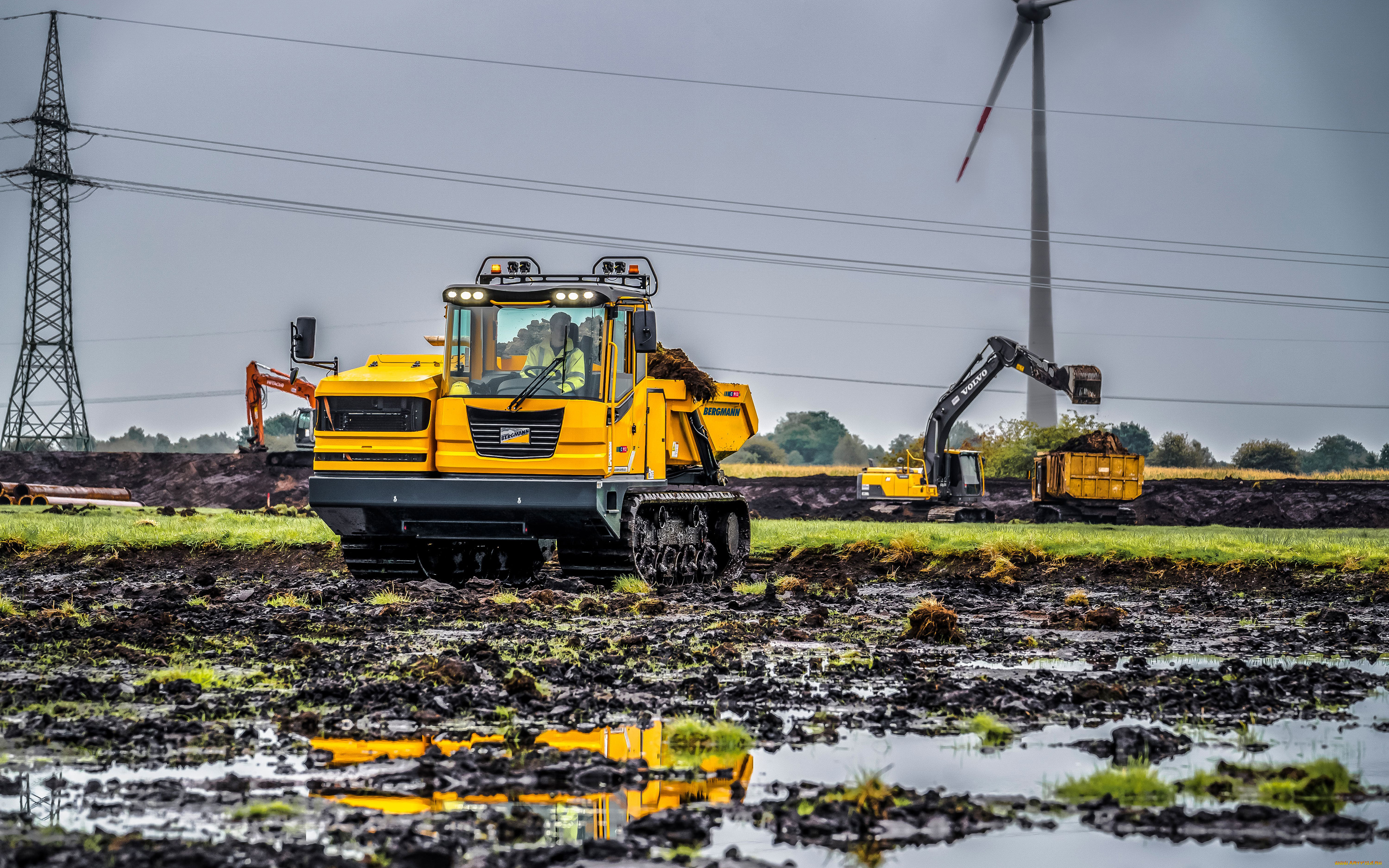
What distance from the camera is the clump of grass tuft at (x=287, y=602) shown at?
15945 mm

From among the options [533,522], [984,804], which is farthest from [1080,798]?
[533,522]

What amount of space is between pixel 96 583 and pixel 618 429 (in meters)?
9.08

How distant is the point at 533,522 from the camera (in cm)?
1650

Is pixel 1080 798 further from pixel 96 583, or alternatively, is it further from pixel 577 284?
pixel 96 583

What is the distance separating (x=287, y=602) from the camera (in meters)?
16.2

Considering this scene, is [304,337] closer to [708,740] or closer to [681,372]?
[681,372]

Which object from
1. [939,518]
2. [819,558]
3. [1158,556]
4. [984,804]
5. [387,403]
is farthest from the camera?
[939,518]

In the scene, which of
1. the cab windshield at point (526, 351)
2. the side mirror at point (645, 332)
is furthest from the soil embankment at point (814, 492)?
the cab windshield at point (526, 351)

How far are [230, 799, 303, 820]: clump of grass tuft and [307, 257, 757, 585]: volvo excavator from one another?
1007 cm

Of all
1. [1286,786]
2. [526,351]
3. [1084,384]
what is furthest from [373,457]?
[1084,384]

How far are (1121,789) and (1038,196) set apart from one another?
72.5 m

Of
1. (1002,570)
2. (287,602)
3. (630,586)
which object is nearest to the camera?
(287,602)

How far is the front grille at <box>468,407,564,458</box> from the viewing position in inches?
646

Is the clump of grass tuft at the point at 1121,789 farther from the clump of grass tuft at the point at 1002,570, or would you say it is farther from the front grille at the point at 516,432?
the clump of grass tuft at the point at 1002,570
